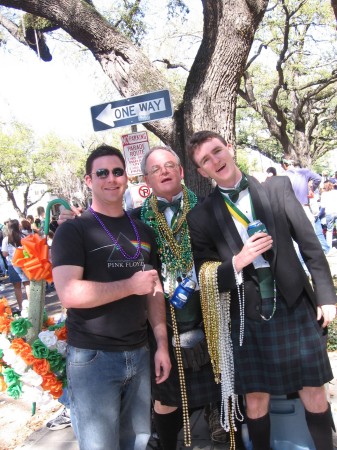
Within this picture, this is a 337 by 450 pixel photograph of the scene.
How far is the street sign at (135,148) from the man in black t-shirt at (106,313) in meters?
3.86

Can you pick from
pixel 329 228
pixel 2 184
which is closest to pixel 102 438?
pixel 329 228

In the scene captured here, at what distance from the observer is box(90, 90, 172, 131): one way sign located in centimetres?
451

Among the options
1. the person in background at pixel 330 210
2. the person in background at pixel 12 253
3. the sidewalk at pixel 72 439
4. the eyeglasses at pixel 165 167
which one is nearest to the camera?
the eyeglasses at pixel 165 167

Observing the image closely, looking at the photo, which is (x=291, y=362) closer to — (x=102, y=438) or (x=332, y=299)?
(x=332, y=299)

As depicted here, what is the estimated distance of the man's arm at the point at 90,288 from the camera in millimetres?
1910

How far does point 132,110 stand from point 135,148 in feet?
4.60

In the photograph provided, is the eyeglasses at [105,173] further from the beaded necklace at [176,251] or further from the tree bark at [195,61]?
the tree bark at [195,61]

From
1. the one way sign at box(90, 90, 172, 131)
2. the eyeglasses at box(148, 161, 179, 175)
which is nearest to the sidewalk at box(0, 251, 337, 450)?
the eyeglasses at box(148, 161, 179, 175)

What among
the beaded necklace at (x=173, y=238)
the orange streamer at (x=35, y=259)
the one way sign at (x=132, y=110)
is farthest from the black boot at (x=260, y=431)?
the one way sign at (x=132, y=110)

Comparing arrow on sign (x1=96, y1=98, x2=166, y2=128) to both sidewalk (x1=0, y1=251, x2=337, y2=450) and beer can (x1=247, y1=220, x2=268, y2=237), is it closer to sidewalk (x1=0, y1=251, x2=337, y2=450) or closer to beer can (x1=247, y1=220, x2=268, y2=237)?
beer can (x1=247, y1=220, x2=268, y2=237)

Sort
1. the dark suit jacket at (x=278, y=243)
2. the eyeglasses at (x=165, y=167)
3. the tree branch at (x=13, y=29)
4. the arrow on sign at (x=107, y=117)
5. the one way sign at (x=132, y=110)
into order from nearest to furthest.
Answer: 1. the dark suit jacket at (x=278, y=243)
2. the eyeglasses at (x=165, y=167)
3. the one way sign at (x=132, y=110)
4. the arrow on sign at (x=107, y=117)
5. the tree branch at (x=13, y=29)

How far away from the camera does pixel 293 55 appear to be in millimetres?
16062

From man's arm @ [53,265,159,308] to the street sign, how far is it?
4.15 meters

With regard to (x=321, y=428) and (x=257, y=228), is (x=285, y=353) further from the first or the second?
(x=257, y=228)
